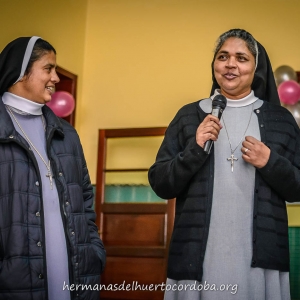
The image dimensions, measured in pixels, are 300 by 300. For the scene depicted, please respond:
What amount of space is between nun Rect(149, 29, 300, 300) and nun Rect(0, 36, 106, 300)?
38 centimetres

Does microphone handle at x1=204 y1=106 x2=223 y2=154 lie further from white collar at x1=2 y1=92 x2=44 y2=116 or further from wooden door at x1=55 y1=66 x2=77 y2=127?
wooden door at x1=55 y1=66 x2=77 y2=127

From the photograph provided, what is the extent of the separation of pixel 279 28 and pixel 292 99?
5.26ft

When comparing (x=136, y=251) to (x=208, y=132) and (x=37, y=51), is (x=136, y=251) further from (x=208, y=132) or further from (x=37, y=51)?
(x=208, y=132)

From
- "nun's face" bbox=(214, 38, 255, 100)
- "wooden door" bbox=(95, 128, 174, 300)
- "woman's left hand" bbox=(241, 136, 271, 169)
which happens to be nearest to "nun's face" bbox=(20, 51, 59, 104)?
"nun's face" bbox=(214, 38, 255, 100)

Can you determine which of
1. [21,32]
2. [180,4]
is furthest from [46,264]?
[180,4]

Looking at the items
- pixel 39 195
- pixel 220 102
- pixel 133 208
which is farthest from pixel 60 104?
pixel 220 102

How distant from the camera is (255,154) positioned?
2150 millimetres

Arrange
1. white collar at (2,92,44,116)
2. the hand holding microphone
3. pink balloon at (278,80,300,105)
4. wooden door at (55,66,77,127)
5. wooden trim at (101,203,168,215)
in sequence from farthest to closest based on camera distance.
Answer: wooden door at (55,66,77,127)
wooden trim at (101,203,168,215)
pink balloon at (278,80,300,105)
white collar at (2,92,44,116)
the hand holding microphone

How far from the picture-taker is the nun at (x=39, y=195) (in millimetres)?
2160

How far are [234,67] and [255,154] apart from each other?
0.40 metres

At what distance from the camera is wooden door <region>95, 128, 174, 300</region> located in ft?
19.5

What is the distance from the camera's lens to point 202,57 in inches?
246

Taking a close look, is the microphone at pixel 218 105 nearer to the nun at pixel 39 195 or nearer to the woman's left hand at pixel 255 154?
the woman's left hand at pixel 255 154

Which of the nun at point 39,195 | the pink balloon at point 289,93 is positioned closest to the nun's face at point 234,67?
the nun at point 39,195
